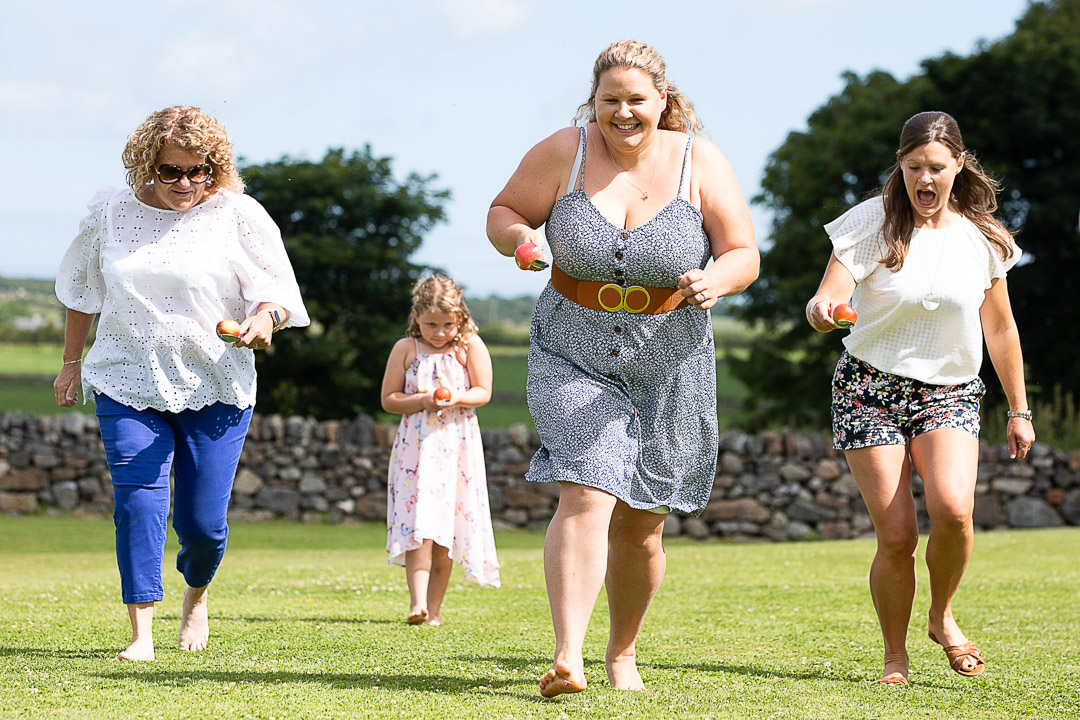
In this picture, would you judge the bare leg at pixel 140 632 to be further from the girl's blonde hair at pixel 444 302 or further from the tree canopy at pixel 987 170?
the tree canopy at pixel 987 170

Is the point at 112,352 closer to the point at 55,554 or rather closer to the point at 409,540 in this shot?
the point at 409,540

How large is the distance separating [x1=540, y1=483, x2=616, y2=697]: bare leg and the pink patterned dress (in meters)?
2.85

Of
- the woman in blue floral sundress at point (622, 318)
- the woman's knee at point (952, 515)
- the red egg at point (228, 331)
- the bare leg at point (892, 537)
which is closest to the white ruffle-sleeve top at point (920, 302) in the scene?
the bare leg at point (892, 537)

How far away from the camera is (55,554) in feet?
42.7

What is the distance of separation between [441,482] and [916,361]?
9.98 ft

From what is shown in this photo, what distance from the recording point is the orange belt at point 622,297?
3977 millimetres

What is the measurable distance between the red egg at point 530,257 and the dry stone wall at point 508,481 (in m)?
13.0

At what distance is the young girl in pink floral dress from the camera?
22.1ft

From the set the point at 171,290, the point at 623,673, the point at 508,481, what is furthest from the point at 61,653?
the point at 508,481

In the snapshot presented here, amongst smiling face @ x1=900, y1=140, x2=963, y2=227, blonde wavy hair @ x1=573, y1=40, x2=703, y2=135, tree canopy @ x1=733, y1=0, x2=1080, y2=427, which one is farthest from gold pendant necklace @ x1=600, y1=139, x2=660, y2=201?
tree canopy @ x1=733, y1=0, x2=1080, y2=427

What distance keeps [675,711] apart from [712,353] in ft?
3.88

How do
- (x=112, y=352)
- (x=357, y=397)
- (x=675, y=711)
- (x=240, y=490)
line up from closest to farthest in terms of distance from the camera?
1. (x=675, y=711)
2. (x=112, y=352)
3. (x=240, y=490)
4. (x=357, y=397)

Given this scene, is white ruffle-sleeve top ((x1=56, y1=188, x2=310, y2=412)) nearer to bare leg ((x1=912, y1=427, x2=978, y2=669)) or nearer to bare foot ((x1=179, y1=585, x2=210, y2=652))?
bare foot ((x1=179, y1=585, x2=210, y2=652))

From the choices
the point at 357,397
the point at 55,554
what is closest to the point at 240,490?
the point at 55,554
